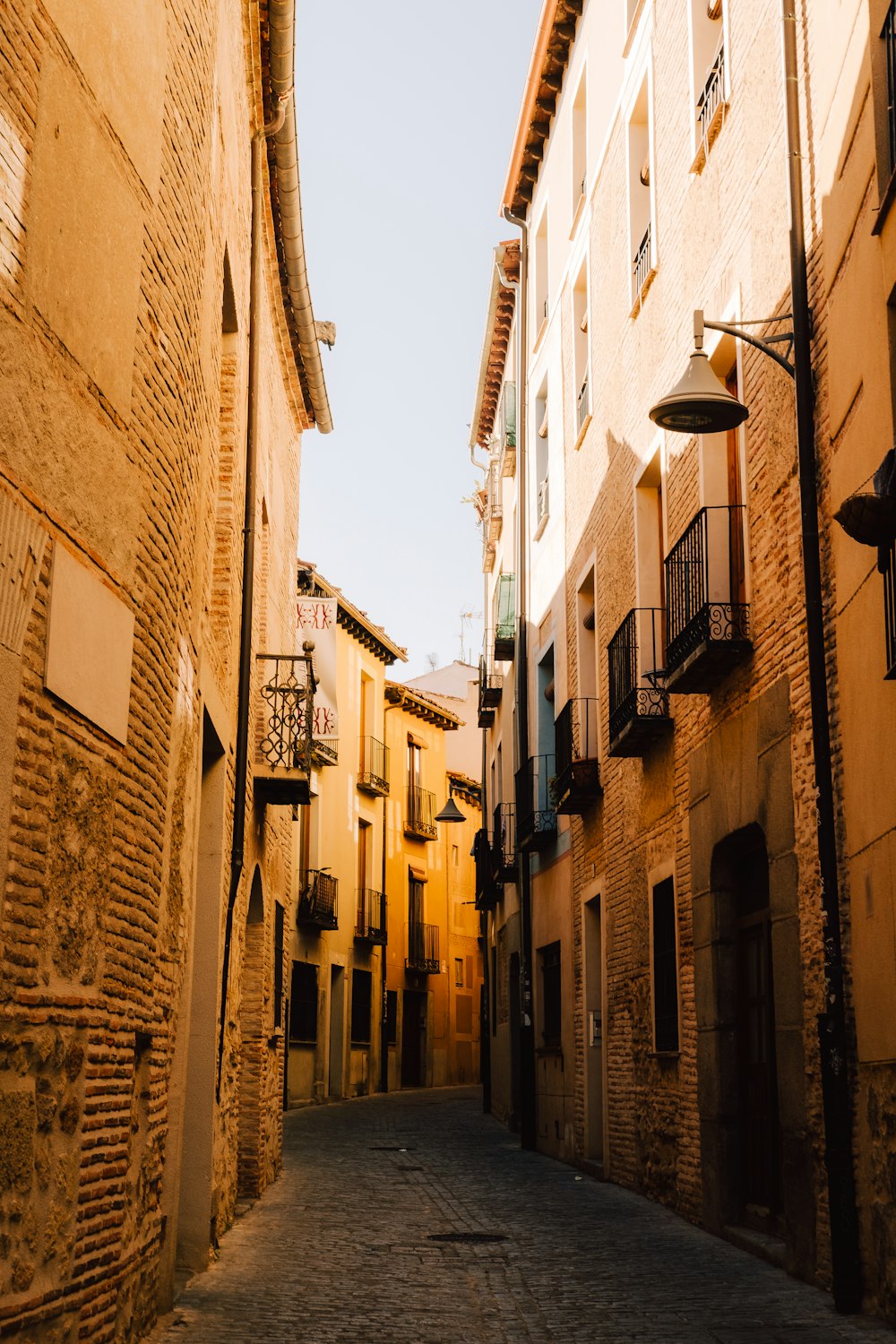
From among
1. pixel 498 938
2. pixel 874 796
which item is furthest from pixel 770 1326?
pixel 498 938

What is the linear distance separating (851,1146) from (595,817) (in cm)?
826

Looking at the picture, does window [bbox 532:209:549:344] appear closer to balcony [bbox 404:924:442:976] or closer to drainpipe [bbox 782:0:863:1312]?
drainpipe [bbox 782:0:863:1312]

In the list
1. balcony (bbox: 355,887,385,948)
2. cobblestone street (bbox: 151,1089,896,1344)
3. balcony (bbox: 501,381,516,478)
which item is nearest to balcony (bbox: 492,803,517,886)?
balcony (bbox: 501,381,516,478)

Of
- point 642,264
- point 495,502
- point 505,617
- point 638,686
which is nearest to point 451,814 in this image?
point 495,502

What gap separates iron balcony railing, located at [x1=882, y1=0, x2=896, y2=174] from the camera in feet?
23.8

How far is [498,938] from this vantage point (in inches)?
1038

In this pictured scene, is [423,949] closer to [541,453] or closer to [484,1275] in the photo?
[541,453]

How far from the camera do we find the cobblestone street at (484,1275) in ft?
24.4

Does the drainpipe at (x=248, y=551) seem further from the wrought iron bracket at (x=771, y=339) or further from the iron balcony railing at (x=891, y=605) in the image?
the iron balcony railing at (x=891, y=605)

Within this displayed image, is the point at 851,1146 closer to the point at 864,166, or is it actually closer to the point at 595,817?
the point at 864,166

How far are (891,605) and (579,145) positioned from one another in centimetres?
1326

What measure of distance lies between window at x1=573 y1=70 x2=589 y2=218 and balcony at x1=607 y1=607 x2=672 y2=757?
7134mm

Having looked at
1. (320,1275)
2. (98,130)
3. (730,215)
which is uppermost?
(730,215)

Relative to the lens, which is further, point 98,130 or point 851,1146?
point 851,1146
